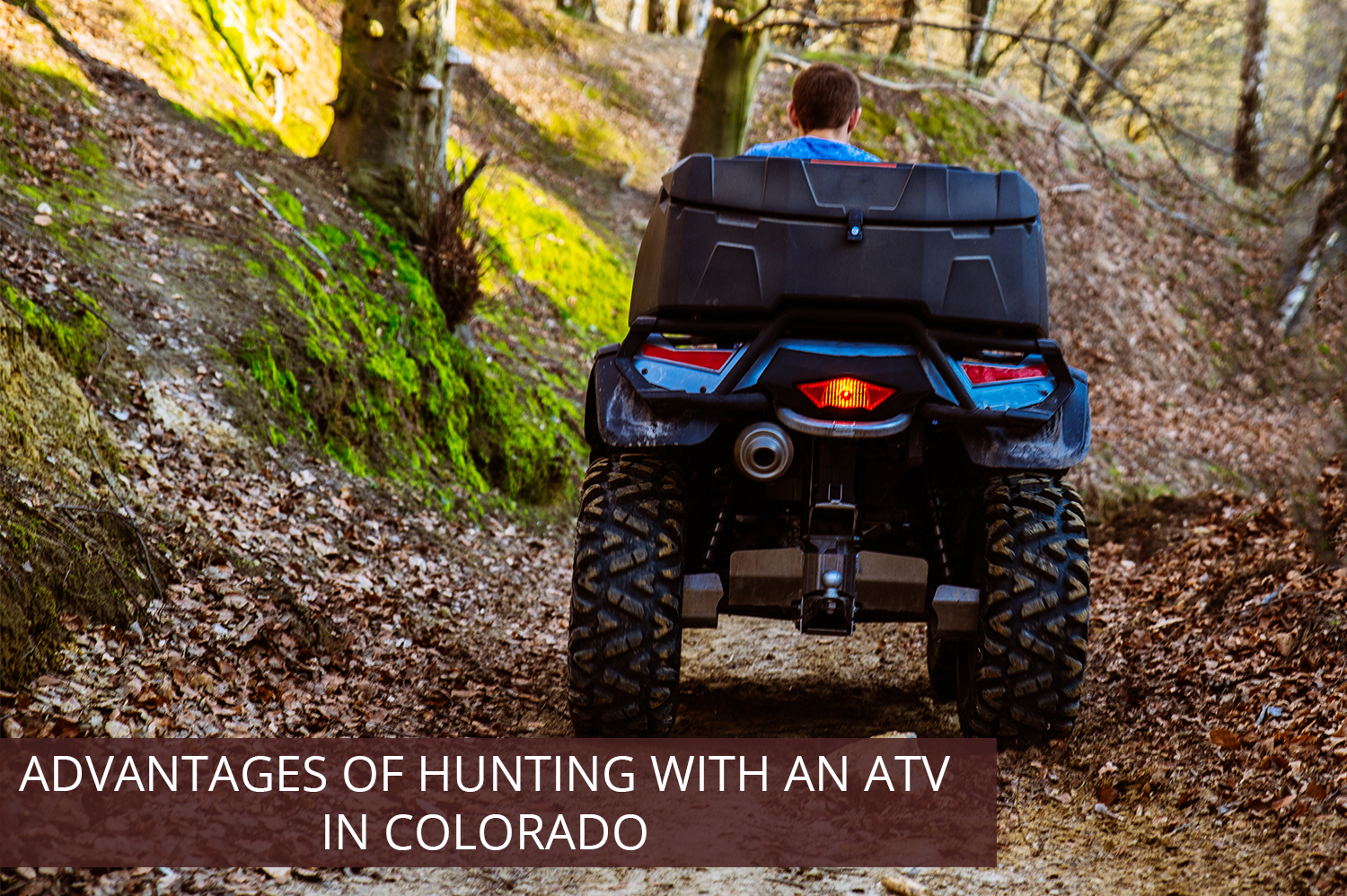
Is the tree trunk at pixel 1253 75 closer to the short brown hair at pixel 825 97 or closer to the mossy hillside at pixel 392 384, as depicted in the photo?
the mossy hillside at pixel 392 384

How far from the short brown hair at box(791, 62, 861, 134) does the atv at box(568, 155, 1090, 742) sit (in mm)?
735

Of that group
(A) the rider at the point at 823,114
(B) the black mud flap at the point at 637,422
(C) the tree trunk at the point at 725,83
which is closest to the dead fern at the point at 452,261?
(C) the tree trunk at the point at 725,83

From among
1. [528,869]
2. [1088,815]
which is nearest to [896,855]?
[1088,815]

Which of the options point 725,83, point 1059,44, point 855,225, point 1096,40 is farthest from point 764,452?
point 1096,40

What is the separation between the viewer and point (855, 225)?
388 centimetres

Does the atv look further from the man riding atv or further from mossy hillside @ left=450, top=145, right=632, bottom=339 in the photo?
mossy hillside @ left=450, top=145, right=632, bottom=339

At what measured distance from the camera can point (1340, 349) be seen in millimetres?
15594

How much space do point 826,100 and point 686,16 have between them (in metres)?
26.3

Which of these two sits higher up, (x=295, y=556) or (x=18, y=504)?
(x=18, y=504)

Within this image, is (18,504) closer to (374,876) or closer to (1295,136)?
(374,876)

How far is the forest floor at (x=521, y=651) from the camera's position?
3.25 metres

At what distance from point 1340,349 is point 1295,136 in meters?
12.2

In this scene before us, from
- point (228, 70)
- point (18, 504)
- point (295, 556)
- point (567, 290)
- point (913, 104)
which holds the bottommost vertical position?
point (295, 556)

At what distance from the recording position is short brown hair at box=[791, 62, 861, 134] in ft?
15.1
